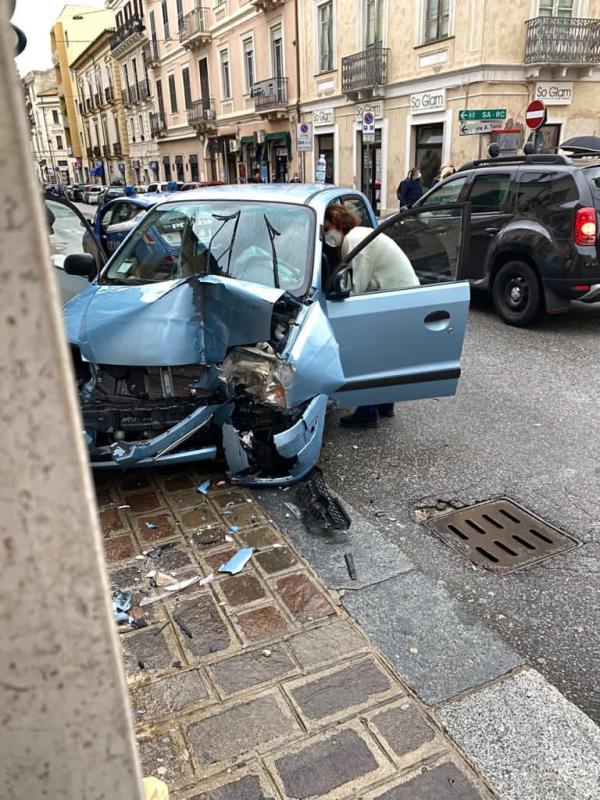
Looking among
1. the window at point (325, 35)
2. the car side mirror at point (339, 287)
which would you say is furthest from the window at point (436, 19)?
the car side mirror at point (339, 287)

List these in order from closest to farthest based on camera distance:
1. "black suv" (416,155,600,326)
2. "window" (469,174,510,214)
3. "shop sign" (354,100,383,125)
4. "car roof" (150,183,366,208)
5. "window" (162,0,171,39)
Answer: "car roof" (150,183,366,208)
"black suv" (416,155,600,326)
"window" (469,174,510,214)
"shop sign" (354,100,383,125)
"window" (162,0,171,39)

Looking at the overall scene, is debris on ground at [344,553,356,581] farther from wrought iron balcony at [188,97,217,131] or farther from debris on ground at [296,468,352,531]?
wrought iron balcony at [188,97,217,131]

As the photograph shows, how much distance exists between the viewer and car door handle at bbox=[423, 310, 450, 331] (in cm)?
422

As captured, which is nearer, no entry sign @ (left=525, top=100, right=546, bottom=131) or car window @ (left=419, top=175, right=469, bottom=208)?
car window @ (left=419, top=175, right=469, bottom=208)

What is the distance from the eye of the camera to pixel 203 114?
3544 cm

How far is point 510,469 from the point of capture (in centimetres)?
424

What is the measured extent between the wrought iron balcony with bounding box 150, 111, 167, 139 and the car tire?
40941mm

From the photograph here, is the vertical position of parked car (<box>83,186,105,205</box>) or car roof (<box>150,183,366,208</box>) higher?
car roof (<box>150,183,366,208</box>)

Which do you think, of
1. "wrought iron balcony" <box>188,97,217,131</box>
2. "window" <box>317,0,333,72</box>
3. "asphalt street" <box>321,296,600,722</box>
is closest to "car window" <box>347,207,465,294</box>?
"asphalt street" <box>321,296,600,722</box>

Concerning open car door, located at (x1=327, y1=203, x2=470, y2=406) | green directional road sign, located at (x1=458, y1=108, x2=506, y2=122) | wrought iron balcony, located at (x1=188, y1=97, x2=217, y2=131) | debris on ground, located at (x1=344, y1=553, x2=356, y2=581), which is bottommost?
debris on ground, located at (x1=344, y1=553, x2=356, y2=581)

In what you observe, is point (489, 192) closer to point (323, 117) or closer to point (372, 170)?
point (372, 170)

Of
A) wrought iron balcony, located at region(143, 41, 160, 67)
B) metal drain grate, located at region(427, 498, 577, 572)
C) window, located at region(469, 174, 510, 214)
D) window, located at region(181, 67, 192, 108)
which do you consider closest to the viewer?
metal drain grate, located at region(427, 498, 577, 572)

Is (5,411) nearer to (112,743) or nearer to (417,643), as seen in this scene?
(112,743)

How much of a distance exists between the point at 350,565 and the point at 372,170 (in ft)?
76.6
